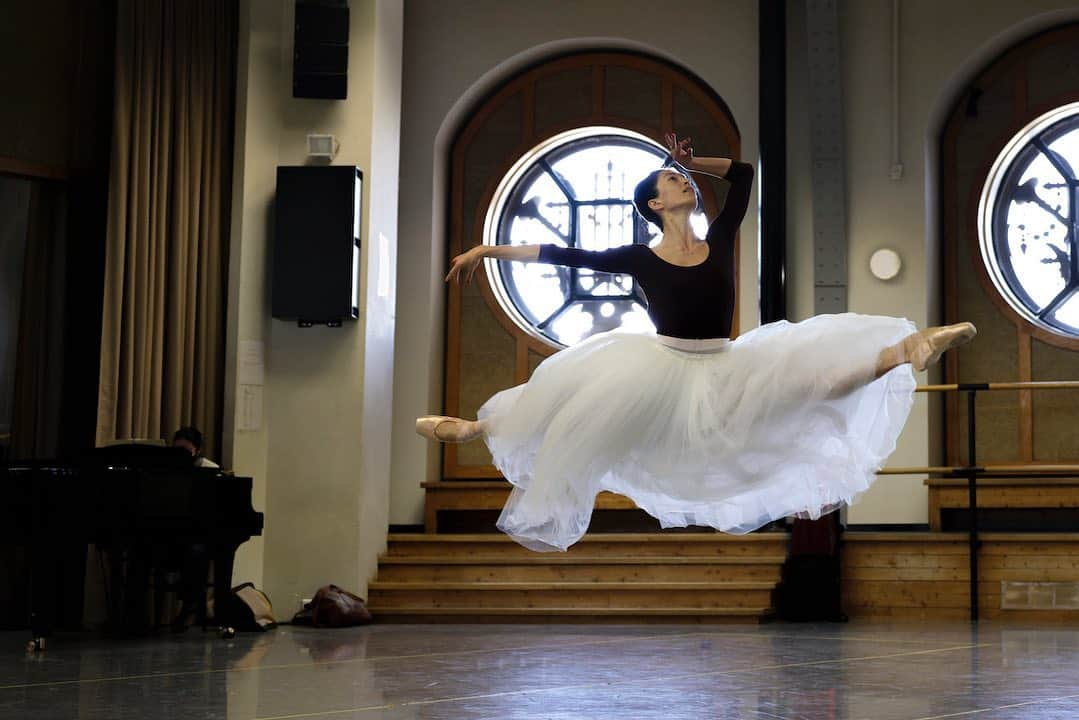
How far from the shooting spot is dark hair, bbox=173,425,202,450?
727 centimetres

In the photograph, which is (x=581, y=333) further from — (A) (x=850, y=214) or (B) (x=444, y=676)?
(B) (x=444, y=676)

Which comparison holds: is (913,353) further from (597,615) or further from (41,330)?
(41,330)

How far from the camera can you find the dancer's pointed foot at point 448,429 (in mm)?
4602

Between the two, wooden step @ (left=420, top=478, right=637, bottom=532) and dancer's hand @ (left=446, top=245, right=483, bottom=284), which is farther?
wooden step @ (left=420, top=478, right=637, bottom=532)

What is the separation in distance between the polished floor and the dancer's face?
5.44 ft

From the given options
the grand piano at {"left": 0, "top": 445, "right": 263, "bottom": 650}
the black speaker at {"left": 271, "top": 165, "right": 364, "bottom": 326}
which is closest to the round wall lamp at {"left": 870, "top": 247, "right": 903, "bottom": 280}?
the black speaker at {"left": 271, "top": 165, "right": 364, "bottom": 326}

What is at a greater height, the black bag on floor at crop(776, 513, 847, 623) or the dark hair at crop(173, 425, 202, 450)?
the dark hair at crop(173, 425, 202, 450)

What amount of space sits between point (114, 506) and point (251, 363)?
180cm

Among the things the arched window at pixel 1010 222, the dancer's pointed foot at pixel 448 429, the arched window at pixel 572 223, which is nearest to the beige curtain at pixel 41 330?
the arched window at pixel 572 223

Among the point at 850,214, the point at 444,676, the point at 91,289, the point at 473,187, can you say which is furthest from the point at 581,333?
the point at 444,676

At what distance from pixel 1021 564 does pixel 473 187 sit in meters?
4.62

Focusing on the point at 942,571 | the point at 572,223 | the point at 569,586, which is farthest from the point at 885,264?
the point at 569,586

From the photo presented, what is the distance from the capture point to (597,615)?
7652 mm

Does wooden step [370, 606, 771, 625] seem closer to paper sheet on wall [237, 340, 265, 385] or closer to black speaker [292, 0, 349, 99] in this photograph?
paper sheet on wall [237, 340, 265, 385]
